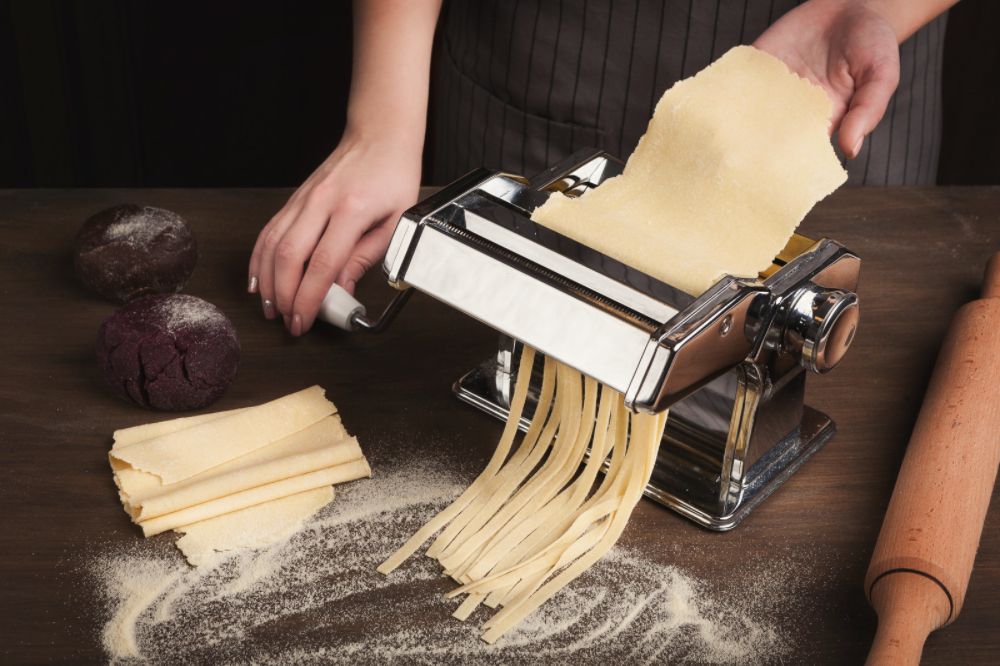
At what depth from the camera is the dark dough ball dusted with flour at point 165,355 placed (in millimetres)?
1137

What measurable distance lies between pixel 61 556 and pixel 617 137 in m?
1.01

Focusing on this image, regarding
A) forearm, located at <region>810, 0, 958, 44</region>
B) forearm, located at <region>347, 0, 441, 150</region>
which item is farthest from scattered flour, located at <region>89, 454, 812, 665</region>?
forearm, located at <region>810, 0, 958, 44</region>

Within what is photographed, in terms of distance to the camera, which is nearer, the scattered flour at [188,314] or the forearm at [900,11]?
the scattered flour at [188,314]

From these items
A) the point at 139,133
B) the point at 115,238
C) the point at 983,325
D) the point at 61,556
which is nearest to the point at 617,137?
the point at 983,325

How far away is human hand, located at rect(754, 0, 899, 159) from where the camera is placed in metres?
1.18

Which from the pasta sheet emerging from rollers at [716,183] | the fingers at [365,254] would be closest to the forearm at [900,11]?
the pasta sheet emerging from rollers at [716,183]

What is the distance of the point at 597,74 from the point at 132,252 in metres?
0.72

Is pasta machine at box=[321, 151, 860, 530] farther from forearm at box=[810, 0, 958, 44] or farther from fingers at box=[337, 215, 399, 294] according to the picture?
forearm at box=[810, 0, 958, 44]

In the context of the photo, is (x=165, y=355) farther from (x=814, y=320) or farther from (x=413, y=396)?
(x=814, y=320)

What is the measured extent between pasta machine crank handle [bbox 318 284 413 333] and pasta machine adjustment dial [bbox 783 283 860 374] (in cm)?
46

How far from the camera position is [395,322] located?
1318 mm

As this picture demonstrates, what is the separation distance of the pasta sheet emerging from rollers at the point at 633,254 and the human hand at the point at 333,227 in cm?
31

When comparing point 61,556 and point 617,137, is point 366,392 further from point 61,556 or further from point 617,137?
point 617,137

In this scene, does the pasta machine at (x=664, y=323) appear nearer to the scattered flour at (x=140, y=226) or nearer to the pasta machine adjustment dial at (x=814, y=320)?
the pasta machine adjustment dial at (x=814, y=320)
